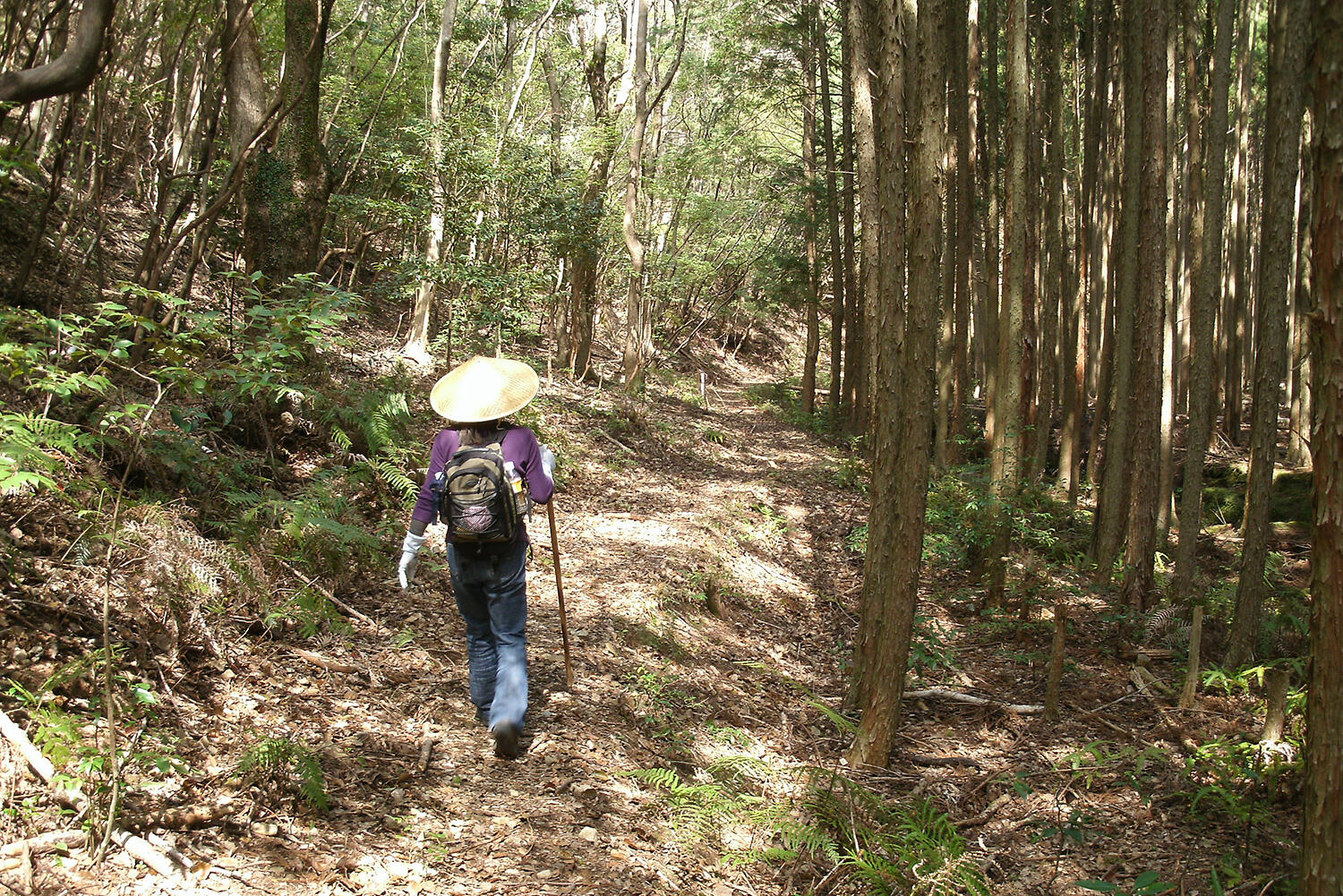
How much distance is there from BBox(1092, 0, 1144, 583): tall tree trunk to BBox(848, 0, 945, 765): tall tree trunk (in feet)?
17.9

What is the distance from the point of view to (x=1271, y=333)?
7402 millimetres

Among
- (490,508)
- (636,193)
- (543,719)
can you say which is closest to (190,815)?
(490,508)

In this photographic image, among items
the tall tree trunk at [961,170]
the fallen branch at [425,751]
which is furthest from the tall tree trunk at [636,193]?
the fallen branch at [425,751]

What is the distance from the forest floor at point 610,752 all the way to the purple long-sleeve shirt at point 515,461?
132 cm

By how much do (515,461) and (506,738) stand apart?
1649 mm

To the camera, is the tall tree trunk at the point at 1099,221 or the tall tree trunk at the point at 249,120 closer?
the tall tree trunk at the point at 249,120

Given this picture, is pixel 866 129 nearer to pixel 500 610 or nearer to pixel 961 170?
pixel 961 170

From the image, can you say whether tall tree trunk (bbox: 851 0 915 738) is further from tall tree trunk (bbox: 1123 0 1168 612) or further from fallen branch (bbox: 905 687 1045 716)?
tall tree trunk (bbox: 1123 0 1168 612)

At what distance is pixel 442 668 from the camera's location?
5.63m

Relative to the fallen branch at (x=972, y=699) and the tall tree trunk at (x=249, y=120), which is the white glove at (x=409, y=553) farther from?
the tall tree trunk at (x=249, y=120)

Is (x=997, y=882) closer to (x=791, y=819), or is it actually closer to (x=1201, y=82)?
(x=791, y=819)

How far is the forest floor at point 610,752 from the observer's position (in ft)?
11.8

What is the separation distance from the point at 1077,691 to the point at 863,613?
274 centimetres

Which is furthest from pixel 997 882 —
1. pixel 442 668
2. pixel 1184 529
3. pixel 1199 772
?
pixel 1184 529
